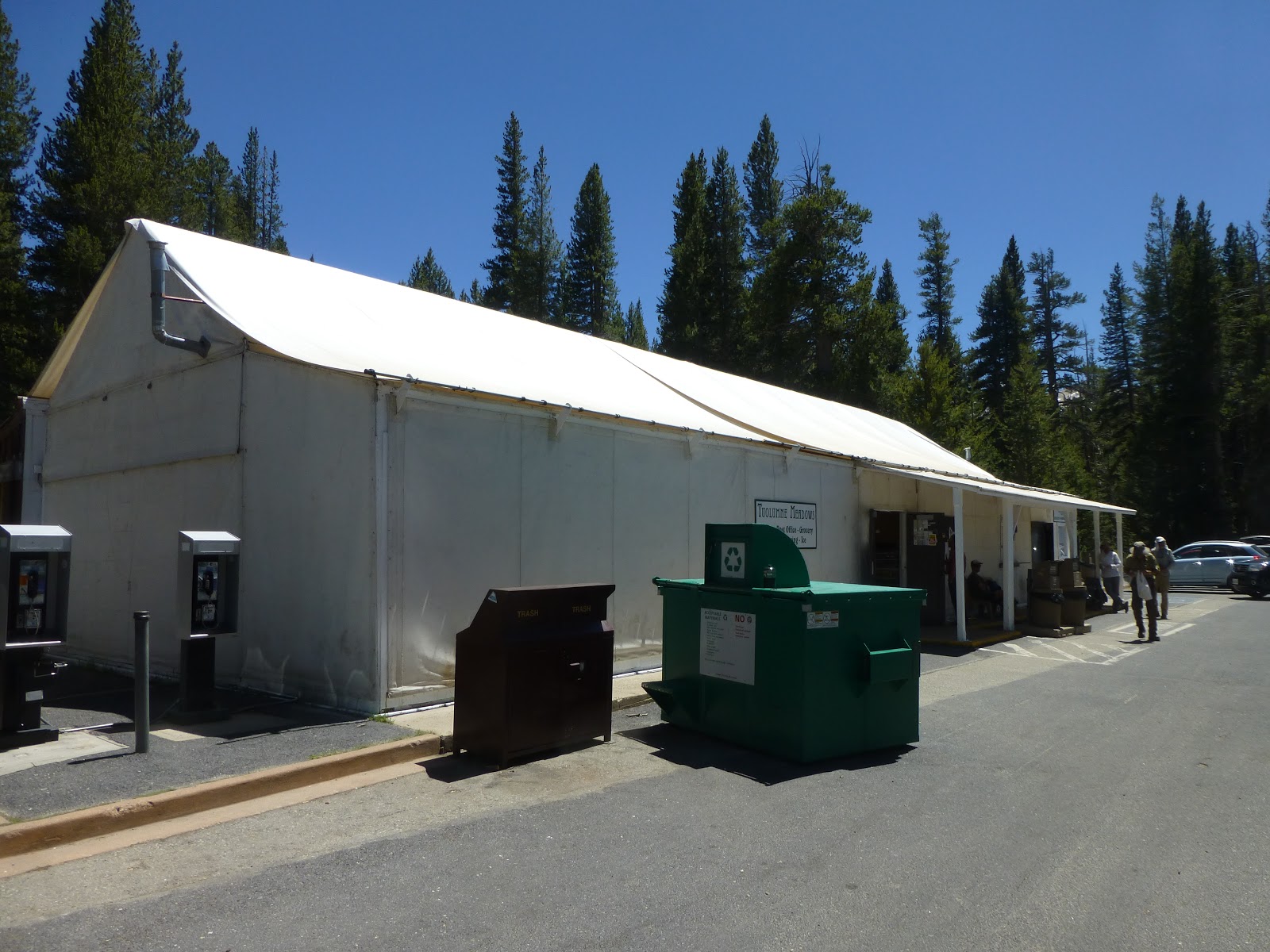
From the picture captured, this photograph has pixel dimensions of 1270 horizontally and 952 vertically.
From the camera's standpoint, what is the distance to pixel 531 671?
6734mm

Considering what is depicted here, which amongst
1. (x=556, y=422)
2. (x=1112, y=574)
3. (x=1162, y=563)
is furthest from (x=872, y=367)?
(x=556, y=422)

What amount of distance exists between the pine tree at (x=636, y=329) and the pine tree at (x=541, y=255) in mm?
9723

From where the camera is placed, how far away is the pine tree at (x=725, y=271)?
4297 centimetres

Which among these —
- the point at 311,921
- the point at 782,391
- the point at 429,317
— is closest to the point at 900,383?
the point at 782,391

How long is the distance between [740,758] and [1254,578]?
89.3ft

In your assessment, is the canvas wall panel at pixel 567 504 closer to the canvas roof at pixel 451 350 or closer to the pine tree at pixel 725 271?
the canvas roof at pixel 451 350

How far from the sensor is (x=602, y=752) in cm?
716

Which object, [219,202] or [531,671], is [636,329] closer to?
[219,202]

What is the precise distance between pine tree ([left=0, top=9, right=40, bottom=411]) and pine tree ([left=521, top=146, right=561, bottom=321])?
20.3 metres

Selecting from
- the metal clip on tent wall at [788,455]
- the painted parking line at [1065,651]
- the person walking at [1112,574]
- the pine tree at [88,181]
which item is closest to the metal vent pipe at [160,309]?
the metal clip on tent wall at [788,455]

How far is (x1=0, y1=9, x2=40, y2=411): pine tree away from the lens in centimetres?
2341

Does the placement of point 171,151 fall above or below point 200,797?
above

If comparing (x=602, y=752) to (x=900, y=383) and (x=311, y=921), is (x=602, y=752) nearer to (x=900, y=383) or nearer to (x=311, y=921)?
(x=311, y=921)

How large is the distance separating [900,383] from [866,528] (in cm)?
2437
